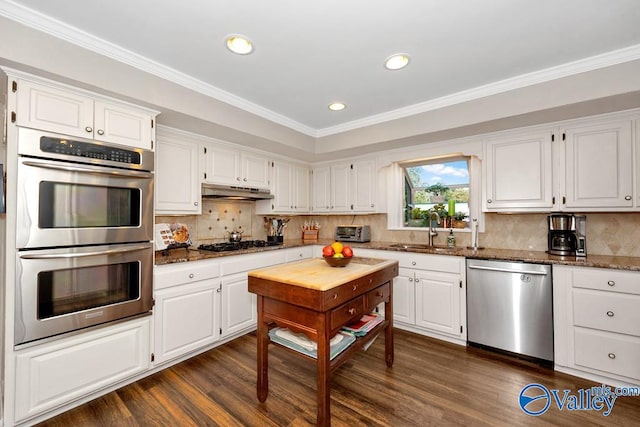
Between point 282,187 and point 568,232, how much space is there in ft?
10.6

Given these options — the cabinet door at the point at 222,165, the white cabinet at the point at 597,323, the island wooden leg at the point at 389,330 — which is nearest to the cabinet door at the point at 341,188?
the cabinet door at the point at 222,165

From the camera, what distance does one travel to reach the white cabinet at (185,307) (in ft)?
7.64

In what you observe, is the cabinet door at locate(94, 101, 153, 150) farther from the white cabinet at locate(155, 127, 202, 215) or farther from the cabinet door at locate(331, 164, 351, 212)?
the cabinet door at locate(331, 164, 351, 212)

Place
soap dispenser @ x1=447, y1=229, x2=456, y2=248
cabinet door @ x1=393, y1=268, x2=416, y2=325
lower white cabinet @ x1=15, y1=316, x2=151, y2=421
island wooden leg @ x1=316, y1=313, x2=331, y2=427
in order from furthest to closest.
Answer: soap dispenser @ x1=447, y1=229, x2=456, y2=248, cabinet door @ x1=393, y1=268, x2=416, y2=325, lower white cabinet @ x1=15, y1=316, x2=151, y2=421, island wooden leg @ x1=316, y1=313, x2=331, y2=427

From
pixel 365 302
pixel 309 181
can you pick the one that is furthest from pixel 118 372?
pixel 309 181

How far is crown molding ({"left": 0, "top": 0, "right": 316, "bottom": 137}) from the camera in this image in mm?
1614

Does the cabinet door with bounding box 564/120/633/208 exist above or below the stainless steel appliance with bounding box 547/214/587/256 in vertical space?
above

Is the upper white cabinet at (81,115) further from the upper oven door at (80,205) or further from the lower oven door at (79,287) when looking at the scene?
the lower oven door at (79,287)

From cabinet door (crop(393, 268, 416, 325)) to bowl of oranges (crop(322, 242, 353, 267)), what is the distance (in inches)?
50.9

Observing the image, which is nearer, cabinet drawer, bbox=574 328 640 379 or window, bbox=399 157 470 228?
cabinet drawer, bbox=574 328 640 379

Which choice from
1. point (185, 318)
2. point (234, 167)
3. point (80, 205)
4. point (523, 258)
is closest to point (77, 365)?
point (185, 318)

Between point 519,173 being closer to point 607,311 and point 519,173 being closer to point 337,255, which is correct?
point 607,311

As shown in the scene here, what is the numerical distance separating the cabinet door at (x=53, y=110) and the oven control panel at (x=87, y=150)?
0.07 meters

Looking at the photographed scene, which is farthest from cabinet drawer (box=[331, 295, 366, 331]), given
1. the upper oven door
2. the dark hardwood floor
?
the upper oven door
